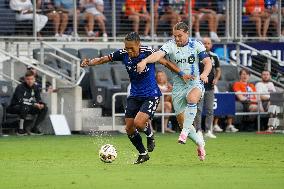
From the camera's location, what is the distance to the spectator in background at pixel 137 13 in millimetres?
32062

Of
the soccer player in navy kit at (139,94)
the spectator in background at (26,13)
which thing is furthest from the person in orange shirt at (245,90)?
the soccer player in navy kit at (139,94)

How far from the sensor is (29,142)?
80.4ft

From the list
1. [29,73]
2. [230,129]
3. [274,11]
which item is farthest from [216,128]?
[274,11]

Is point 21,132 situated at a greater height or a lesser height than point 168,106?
lesser

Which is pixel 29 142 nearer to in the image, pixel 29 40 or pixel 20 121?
pixel 20 121

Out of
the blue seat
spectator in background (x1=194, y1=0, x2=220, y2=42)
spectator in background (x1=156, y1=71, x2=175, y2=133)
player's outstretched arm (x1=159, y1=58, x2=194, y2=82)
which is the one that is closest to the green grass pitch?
Answer: player's outstretched arm (x1=159, y1=58, x2=194, y2=82)

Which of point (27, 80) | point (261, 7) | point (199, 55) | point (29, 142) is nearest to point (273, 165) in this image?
point (199, 55)

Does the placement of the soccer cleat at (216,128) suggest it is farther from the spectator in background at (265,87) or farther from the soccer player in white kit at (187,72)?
the soccer player in white kit at (187,72)

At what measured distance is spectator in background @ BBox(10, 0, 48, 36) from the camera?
30477mm

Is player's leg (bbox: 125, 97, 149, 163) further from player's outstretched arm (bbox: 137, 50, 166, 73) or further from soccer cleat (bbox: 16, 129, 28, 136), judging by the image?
soccer cleat (bbox: 16, 129, 28, 136)

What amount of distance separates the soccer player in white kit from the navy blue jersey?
29 centimetres

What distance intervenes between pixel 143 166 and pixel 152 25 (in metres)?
15.8

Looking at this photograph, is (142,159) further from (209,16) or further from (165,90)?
(209,16)

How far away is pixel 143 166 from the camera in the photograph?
1667 centimetres
